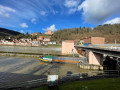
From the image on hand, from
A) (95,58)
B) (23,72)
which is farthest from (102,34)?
(23,72)

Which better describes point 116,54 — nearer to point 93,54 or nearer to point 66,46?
point 93,54

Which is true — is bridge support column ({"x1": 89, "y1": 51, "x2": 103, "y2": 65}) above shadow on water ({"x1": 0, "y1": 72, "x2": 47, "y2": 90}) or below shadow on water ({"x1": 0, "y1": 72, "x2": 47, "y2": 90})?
above

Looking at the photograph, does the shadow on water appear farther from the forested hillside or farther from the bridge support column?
the forested hillside

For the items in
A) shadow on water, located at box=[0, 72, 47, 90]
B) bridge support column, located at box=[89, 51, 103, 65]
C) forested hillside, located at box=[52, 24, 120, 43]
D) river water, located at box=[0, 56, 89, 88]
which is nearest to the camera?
shadow on water, located at box=[0, 72, 47, 90]

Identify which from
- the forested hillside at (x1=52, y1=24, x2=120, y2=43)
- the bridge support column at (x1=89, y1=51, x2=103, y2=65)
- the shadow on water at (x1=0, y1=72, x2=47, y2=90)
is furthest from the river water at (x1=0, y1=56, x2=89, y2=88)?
the forested hillside at (x1=52, y1=24, x2=120, y2=43)

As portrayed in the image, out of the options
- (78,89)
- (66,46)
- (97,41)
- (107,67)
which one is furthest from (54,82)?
(97,41)

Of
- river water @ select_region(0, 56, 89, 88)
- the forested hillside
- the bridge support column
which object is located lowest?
river water @ select_region(0, 56, 89, 88)

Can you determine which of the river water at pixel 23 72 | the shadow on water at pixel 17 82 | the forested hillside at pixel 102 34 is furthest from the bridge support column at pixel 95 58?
the forested hillside at pixel 102 34

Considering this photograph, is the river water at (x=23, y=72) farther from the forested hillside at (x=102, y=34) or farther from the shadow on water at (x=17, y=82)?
the forested hillside at (x=102, y=34)

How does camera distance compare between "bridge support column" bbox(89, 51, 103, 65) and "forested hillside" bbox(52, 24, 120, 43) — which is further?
"forested hillside" bbox(52, 24, 120, 43)

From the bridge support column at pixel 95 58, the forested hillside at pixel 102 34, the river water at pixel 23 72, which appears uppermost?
the forested hillside at pixel 102 34

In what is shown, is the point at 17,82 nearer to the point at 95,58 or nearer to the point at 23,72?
the point at 23,72

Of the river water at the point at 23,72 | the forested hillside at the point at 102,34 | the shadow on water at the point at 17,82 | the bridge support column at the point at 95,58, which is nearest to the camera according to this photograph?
the shadow on water at the point at 17,82

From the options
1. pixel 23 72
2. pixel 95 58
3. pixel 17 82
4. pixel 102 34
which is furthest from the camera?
pixel 102 34
